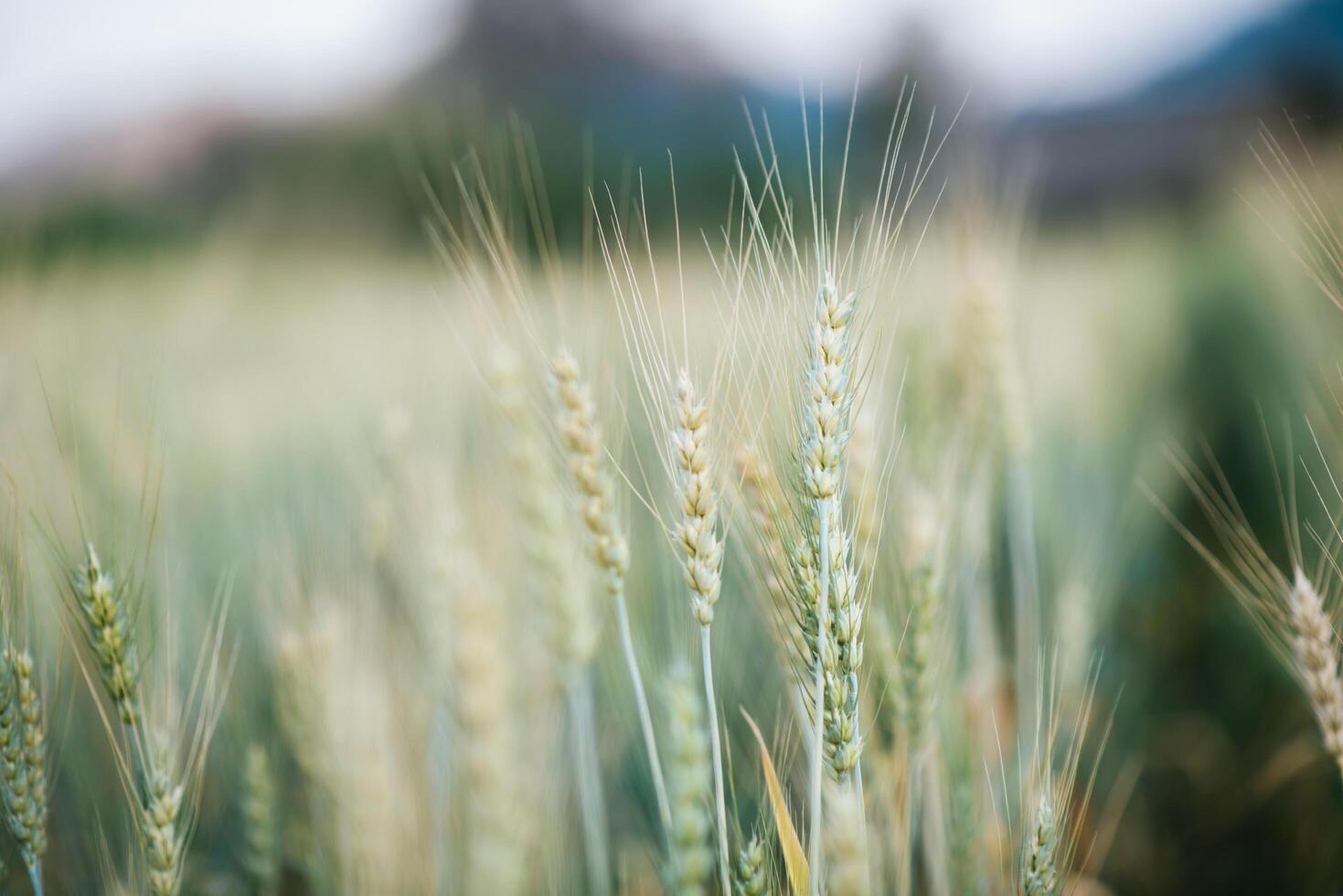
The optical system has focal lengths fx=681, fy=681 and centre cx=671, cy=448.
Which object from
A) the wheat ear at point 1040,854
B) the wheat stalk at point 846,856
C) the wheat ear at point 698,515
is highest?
the wheat ear at point 698,515

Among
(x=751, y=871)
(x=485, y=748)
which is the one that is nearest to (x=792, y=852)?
(x=751, y=871)

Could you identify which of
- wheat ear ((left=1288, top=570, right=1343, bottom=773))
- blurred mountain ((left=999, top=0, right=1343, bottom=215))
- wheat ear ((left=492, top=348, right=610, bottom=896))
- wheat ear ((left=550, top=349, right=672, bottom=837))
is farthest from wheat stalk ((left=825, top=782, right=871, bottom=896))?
blurred mountain ((left=999, top=0, right=1343, bottom=215))

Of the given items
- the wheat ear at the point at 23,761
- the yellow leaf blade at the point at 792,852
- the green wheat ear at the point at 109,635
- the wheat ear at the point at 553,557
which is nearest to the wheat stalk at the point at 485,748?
the wheat ear at the point at 553,557

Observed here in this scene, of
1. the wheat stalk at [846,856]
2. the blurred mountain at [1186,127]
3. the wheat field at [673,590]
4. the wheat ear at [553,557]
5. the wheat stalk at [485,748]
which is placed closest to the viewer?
the wheat stalk at [846,856]

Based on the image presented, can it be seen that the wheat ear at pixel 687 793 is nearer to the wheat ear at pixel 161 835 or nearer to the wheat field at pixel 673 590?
the wheat field at pixel 673 590

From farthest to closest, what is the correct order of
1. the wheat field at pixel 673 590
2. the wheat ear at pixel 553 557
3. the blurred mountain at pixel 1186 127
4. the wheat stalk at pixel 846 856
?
the blurred mountain at pixel 1186 127 → the wheat ear at pixel 553 557 → the wheat field at pixel 673 590 → the wheat stalk at pixel 846 856

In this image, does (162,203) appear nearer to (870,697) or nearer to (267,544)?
(267,544)

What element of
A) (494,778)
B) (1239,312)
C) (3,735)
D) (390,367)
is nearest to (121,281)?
(390,367)

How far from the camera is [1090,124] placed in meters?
7.71

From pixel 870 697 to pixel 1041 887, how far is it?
305 mm

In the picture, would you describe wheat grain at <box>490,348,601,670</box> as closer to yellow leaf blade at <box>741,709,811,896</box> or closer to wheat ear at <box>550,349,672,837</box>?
wheat ear at <box>550,349,672,837</box>

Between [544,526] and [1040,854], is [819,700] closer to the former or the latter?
[1040,854]

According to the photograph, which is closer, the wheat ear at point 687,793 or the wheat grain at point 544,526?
the wheat ear at point 687,793

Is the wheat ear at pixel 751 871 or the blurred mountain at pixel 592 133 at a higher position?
the blurred mountain at pixel 592 133
